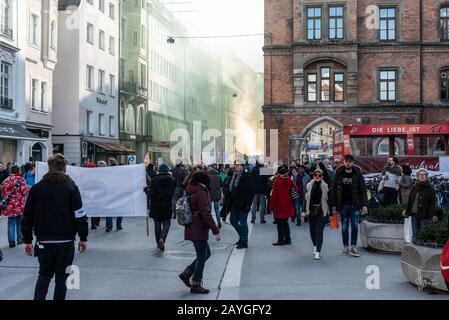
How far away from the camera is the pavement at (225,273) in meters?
7.92

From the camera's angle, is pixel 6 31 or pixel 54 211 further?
pixel 6 31

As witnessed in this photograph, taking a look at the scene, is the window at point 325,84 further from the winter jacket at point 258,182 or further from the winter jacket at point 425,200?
the winter jacket at point 425,200

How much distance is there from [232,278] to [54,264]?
3.30 metres

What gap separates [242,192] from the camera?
12602 millimetres

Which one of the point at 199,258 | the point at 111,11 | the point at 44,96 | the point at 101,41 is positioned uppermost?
the point at 111,11

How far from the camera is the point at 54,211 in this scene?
21.0 feet

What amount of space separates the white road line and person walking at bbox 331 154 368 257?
2.02m

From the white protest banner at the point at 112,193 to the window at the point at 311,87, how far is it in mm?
26618

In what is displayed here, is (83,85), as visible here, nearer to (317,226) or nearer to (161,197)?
(161,197)

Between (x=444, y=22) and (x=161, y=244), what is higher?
(x=444, y=22)

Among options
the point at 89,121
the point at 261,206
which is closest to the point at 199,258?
the point at 261,206

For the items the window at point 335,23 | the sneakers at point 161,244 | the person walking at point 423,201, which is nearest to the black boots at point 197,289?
the sneakers at point 161,244

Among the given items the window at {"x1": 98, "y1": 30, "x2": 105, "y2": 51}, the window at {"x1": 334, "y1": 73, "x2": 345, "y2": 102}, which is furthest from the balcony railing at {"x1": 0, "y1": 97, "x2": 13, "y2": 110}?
the window at {"x1": 334, "y1": 73, "x2": 345, "y2": 102}
